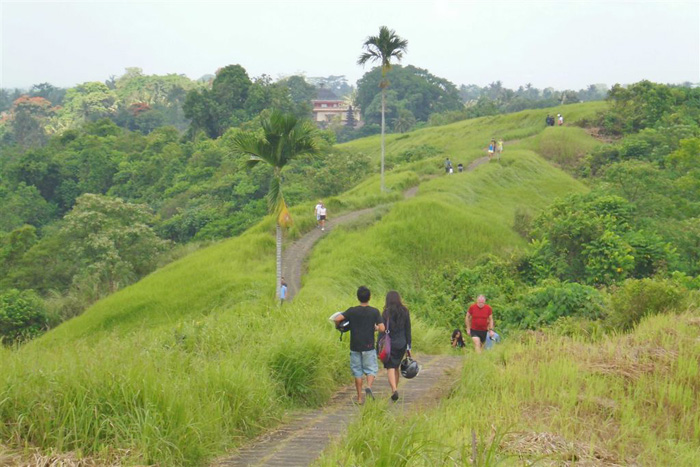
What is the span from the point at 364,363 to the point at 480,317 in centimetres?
431

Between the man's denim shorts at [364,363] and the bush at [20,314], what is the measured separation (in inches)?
856

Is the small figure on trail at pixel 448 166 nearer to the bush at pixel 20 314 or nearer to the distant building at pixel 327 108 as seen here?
the bush at pixel 20 314

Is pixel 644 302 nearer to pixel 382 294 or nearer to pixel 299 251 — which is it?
pixel 382 294

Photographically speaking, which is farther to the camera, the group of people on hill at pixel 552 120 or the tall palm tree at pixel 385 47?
the group of people on hill at pixel 552 120

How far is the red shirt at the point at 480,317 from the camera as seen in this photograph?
12234 millimetres

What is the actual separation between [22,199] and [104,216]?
91.1 feet

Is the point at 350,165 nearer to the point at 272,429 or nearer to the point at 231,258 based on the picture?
the point at 231,258

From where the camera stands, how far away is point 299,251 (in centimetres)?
2572

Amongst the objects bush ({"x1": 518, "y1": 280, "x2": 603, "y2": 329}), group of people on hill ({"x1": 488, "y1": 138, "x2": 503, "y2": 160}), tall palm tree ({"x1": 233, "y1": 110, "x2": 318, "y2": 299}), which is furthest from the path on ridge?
group of people on hill ({"x1": 488, "y1": 138, "x2": 503, "y2": 160})

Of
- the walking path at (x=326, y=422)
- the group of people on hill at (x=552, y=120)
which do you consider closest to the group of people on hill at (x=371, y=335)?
the walking path at (x=326, y=422)

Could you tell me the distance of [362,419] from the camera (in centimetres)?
645

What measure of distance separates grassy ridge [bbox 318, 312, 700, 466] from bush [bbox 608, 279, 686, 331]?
2501 mm

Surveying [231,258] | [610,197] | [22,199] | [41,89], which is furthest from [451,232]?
[41,89]

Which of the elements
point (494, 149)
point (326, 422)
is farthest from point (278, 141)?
point (494, 149)
